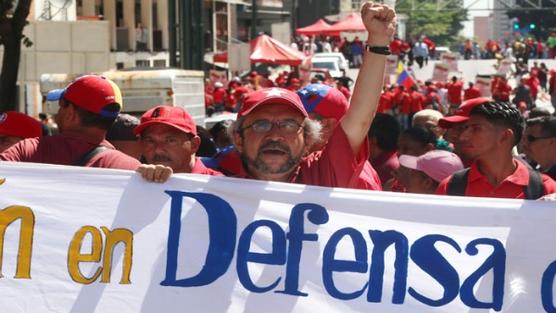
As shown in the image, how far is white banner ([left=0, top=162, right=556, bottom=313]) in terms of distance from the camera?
4.27 metres

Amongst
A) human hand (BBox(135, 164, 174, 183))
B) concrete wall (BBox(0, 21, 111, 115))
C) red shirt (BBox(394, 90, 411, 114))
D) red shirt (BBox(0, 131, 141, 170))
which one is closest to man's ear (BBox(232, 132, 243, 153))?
human hand (BBox(135, 164, 174, 183))

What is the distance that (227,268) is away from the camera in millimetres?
4340

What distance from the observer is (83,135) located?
534 centimetres

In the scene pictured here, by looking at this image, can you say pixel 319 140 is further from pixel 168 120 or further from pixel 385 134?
pixel 385 134

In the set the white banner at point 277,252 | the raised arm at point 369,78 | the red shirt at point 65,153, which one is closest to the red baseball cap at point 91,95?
the red shirt at point 65,153

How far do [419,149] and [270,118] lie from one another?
3177mm

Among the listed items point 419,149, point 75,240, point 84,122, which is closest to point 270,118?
point 75,240

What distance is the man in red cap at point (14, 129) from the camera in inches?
249

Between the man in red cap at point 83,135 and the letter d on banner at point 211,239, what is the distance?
2.44 ft

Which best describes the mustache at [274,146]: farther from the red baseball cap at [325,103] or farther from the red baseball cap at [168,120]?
the red baseball cap at [325,103]

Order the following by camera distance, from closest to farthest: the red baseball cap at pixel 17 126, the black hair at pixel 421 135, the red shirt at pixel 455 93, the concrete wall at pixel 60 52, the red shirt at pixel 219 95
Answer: the red baseball cap at pixel 17 126, the black hair at pixel 421 135, the concrete wall at pixel 60 52, the red shirt at pixel 219 95, the red shirt at pixel 455 93

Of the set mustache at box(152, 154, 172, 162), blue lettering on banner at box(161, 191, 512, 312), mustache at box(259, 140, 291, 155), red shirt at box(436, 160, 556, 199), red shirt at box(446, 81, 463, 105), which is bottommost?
red shirt at box(446, 81, 463, 105)

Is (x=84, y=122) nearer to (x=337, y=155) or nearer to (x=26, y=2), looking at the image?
(x=337, y=155)

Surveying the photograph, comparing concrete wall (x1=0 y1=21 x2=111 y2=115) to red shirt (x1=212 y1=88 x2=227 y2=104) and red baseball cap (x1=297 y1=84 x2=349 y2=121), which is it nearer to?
red shirt (x1=212 y1=88 x2=227 y2=104)
